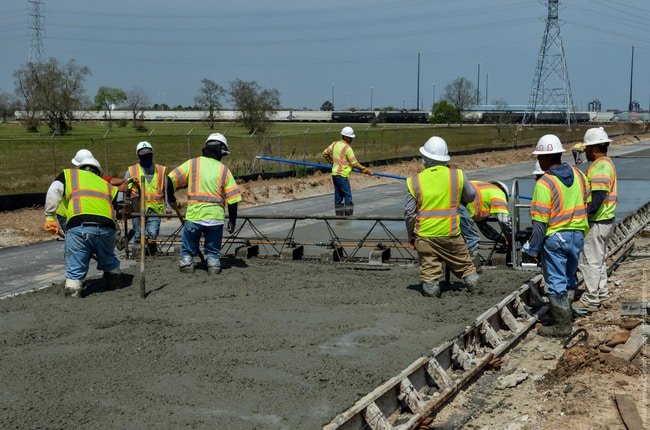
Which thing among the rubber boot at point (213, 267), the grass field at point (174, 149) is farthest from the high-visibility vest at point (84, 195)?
the grass field at point (174, 149)

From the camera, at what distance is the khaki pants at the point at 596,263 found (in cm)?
884

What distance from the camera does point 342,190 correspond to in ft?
50.6

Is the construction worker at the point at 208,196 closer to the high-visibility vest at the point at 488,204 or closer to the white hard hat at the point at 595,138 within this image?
the high-visibility vest at the point at 488,204

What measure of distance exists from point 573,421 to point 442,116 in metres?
69.3

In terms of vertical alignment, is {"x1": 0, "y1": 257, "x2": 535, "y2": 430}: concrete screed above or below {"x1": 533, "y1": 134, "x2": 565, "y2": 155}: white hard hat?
below

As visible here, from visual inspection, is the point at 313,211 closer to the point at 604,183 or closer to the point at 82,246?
the point at 82,246

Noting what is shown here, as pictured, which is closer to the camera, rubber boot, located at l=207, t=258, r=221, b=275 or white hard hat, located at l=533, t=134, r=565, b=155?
white hard hat, located at l=533, t=134, r=565, b=155

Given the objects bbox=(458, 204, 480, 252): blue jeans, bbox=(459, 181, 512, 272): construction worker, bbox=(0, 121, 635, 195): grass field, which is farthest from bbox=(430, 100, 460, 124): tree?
bbox=(458, 204, 480, 252): blue jeans

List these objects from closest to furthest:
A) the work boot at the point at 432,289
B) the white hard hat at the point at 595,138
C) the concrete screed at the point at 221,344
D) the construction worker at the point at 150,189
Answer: the concrete screed at the point at 221,344 → the work boot at the point at 432,289 → the white hard hat at the point at 595,138 → the construction worker at the point at 150,189

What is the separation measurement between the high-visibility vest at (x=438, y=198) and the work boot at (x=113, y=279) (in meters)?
3.62

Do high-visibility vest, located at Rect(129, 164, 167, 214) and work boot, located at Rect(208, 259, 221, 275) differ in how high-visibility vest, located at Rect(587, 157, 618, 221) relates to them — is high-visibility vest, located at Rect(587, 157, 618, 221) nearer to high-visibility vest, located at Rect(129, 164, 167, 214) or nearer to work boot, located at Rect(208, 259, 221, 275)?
work boot, located at Rect(208, 259, 221, 275)

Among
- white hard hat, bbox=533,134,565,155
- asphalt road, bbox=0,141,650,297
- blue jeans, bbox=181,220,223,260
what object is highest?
white hard hat, bbox=533,134,565,155

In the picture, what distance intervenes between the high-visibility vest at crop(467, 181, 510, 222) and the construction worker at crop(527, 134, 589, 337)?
72.5 inches

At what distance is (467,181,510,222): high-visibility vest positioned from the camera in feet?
31.8
